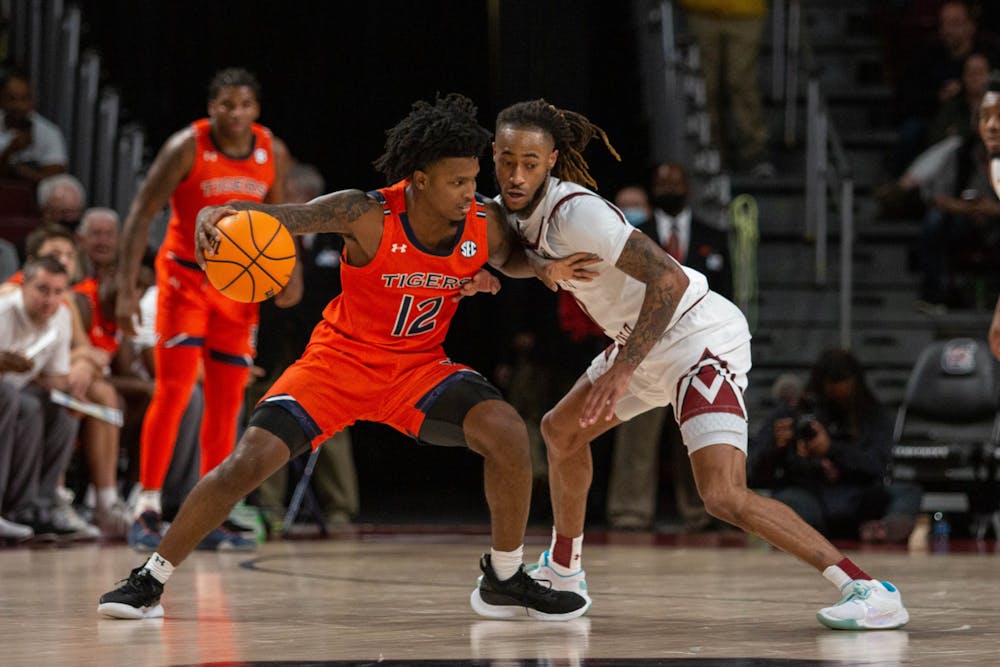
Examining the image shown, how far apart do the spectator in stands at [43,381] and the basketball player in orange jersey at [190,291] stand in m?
1.01

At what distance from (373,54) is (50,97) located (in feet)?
8.80

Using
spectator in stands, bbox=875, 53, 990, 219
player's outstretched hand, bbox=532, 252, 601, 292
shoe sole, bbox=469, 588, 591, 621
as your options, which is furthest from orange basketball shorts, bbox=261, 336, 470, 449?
spectator in stands, bbox=875, 53, 990, 219

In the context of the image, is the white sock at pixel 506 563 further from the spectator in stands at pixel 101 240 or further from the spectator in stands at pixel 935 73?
the spectator in stands at pixel 935 73

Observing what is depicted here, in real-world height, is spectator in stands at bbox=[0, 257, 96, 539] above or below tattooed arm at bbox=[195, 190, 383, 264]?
below

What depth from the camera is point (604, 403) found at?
4.71 metres

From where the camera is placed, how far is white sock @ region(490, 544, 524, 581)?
5078 millimetres

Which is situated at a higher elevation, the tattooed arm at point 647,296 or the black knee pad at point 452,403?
the tattooed arm at point 647,296

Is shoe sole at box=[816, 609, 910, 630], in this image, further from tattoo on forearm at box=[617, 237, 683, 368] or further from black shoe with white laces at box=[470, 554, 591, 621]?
tattoo on forearm at box=[617, 237, 683, 368]

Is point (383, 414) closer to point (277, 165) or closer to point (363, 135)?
point (277, 165)

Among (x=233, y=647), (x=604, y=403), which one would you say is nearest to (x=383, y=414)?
(x=604, y=403)

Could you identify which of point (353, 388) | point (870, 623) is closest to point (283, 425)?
point (353, 388)

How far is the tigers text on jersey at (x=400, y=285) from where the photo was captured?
16.0 ft

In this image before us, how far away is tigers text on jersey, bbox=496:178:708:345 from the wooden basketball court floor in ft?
3.11

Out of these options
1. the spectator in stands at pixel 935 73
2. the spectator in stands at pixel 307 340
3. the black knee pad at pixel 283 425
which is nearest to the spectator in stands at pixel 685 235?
the spectator in stands at pixel 307 340
